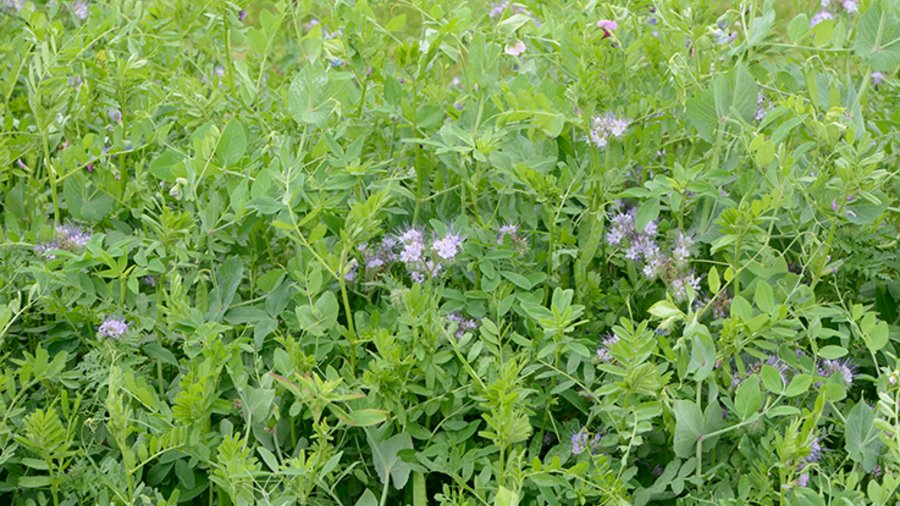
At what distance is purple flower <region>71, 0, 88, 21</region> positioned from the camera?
2910 millimetres

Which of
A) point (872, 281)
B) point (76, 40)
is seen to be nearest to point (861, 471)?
point (872, 281)

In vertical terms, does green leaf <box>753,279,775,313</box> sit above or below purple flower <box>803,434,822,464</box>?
above

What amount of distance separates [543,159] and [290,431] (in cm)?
62

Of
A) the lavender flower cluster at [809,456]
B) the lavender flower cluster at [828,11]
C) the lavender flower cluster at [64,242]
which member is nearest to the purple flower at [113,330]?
the lavender flower cluster at [64,242]

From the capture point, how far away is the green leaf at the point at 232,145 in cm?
205

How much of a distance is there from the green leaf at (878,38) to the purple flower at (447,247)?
769 mm

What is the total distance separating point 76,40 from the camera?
235 centimetres

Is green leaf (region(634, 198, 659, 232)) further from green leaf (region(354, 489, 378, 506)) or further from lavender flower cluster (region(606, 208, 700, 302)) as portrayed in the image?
green leaf (region(354, 489, 378, 506))

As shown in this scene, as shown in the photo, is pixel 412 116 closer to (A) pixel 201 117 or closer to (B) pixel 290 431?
(A) pixel 201 117

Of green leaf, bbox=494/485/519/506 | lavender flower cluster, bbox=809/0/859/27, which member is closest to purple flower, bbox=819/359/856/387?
green leaf, bbox=494/485/519/506

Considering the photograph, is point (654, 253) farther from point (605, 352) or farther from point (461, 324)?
point (461, 324)

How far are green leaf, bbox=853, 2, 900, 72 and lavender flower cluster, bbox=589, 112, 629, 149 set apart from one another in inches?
16.8

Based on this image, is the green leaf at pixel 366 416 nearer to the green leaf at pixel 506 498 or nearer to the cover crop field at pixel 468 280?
the cover crop field at pixel 468 280

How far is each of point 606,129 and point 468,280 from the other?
366 millimetres
